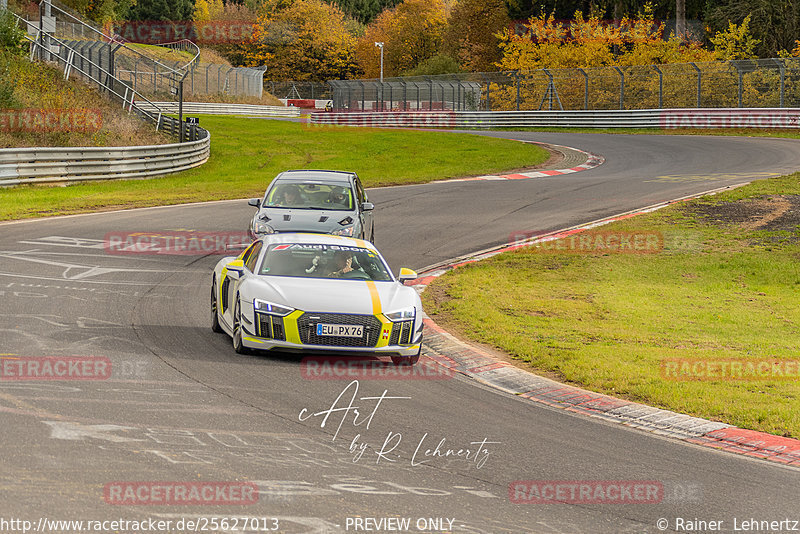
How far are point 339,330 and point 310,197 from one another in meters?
7.46

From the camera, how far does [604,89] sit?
53.3 meters

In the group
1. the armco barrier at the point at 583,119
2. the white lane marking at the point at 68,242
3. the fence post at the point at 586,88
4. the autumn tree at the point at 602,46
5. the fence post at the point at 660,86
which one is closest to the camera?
the white lane marking at the point at 68,242

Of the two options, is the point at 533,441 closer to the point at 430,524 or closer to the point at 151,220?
the point at 430,524

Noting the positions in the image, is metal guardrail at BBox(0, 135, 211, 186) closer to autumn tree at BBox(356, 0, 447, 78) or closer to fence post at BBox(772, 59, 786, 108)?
fence post at BBox(772, 59, 786, 108)

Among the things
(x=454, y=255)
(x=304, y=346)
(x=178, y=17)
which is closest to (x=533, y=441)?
(x=304, y=346)

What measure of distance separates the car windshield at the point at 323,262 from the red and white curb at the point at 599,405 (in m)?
1.16

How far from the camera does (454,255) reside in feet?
60.5

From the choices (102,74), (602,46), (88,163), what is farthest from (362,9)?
(88,163)

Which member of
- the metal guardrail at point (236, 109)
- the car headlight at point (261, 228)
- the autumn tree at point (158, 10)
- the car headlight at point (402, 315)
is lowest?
the car headlight at point (402, 315)

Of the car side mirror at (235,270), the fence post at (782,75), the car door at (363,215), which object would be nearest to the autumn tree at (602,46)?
the fence post at (782,75)

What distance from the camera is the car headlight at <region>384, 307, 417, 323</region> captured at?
33.2ft

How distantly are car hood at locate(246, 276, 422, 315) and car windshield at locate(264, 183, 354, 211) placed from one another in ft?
20.1

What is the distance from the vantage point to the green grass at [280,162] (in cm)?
2544
